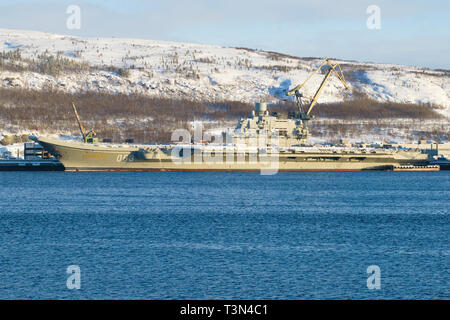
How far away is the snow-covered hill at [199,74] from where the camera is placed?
14412 cm

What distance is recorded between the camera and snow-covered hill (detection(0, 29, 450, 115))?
144m

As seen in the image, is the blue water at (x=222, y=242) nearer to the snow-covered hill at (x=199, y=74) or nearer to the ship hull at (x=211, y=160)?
the ship hull at (x=211, y=160)

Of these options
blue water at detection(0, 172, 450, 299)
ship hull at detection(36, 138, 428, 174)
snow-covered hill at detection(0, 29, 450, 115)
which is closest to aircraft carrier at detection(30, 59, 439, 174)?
ship hull at detection(36, 138, 428, 174)

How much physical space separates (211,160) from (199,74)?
281 feet

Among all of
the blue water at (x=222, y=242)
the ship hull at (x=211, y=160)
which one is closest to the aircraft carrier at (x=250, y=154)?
the ship hull at (x=211, y=160)

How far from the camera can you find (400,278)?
22281 mm

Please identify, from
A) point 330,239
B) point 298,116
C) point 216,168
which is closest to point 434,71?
point 298,116

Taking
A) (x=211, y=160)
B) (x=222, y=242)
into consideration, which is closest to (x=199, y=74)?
(x=211, y=160)

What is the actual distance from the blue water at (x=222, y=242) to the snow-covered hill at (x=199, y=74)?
9390 centimetres

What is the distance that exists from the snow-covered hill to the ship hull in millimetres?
71272

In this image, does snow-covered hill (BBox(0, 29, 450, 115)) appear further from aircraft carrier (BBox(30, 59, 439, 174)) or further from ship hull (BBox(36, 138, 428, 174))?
ship hull (BBox(36, 138, 428, 174))

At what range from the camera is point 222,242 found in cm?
2841

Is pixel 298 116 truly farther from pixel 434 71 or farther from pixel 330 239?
pixel 434 71
